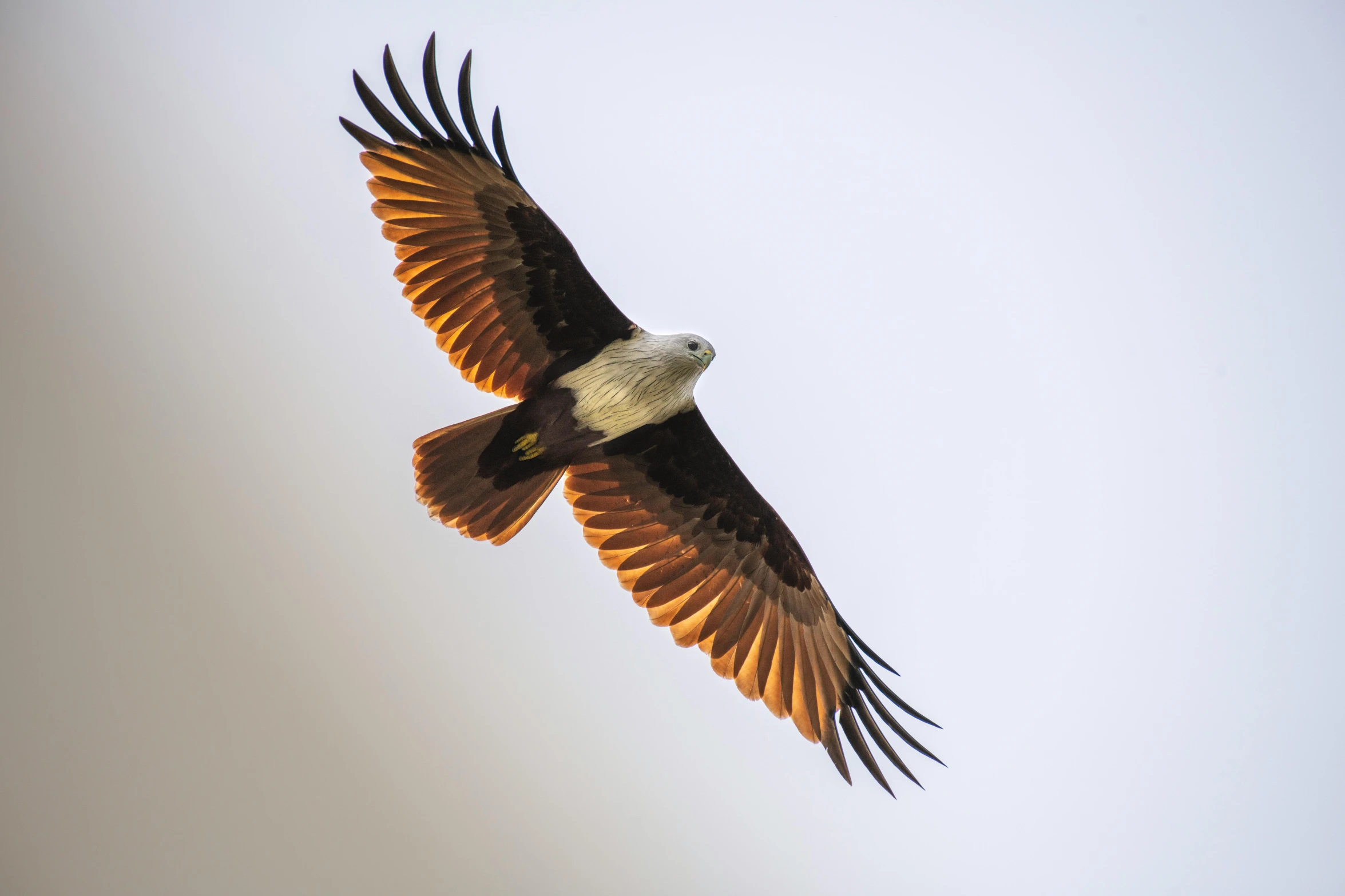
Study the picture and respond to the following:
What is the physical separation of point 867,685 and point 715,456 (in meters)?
0.84

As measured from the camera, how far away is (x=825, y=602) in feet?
9.54

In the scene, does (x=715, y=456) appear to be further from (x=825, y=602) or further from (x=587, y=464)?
(x=825, y=602)

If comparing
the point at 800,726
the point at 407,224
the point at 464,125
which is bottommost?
the point at 800,726

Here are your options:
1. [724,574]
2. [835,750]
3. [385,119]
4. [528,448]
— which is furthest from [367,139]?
[835,750]

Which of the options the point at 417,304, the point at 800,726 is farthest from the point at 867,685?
the point at 417,304

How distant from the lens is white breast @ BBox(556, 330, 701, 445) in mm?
2555

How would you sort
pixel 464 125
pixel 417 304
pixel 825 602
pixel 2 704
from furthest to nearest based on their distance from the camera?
pixel 825 602 < pixel 2 704 < pixel 417 304 < pixel 464 125

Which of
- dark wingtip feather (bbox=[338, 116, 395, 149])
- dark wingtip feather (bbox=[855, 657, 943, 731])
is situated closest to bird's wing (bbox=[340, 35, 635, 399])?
dark wingtip feather (bbox=[338, 116, 395, 149])

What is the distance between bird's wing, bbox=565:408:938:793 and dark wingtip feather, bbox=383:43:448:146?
0.99 metres

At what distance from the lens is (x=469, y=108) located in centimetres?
234

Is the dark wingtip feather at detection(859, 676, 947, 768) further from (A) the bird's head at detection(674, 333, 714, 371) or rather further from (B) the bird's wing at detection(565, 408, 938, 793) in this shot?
(A) the bird's head at detection(674, 333, 714, 371)

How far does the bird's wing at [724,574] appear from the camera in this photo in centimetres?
271

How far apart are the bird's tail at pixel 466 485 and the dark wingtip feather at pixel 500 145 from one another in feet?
2.11

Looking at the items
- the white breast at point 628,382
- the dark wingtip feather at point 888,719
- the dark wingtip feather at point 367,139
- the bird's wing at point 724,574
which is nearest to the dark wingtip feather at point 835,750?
the bird's wing at point 724,574
